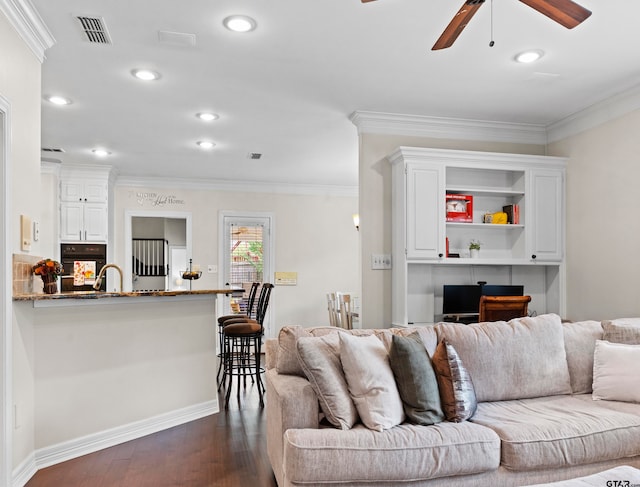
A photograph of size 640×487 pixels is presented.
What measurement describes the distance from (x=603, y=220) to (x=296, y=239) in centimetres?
484

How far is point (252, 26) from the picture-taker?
309 cm

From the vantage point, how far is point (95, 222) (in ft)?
22.4

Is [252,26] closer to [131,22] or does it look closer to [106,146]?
[131,22]

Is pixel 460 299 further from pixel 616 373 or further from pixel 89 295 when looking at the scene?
pixel 89 295

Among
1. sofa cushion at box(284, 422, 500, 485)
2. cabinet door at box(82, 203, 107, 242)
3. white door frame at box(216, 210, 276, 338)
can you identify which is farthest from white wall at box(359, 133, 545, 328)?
cabinet door at box(82, 203, 107, 242)

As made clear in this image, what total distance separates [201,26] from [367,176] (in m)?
2.26

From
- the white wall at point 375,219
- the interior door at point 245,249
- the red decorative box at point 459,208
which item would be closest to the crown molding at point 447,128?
the white wall at point 375,219

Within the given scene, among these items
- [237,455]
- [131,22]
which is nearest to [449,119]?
[131,22]

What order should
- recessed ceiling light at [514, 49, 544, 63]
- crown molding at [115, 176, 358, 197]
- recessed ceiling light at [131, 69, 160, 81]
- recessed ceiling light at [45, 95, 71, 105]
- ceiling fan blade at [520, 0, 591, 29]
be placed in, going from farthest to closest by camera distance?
1. crown molding at [115, 176, 358, 197]
2. recessed ceiling light at [45, 95, 71, 105]
3. recessed ceiling light at [131, 69, 160, 81]
4. recessed ceiling light at [514, 49, 544, 63]
5. ceiling fan blade at [520, 0, 591, 29]

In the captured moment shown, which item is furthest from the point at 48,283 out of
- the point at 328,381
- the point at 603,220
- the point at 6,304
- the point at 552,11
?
the point at 603,220

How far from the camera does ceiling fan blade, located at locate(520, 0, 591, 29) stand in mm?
2186

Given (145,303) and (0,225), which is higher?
(0,225)

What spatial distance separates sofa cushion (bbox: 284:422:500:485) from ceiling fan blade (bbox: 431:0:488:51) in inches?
75.7

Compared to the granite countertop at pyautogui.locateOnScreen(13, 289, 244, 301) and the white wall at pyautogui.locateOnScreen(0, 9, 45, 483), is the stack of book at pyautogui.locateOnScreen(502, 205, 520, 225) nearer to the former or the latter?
the granite countertop at pyautogui.locateOnScreen(13, 289, 244, 301)
